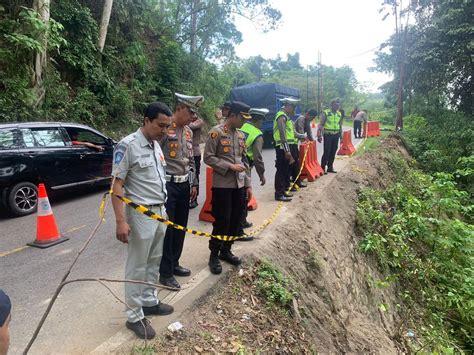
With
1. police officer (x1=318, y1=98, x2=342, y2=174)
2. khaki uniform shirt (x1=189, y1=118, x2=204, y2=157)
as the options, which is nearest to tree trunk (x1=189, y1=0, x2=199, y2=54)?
police officer (x1=318, y1=98, x2=342, y2=174)

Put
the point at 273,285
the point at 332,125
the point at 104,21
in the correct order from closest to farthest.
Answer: the point at 273,285, the point at 332,125, the point at 104,21

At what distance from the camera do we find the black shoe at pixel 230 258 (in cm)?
412

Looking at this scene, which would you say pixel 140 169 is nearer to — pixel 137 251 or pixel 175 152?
pixel 137 251

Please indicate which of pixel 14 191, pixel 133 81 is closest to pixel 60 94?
pixel 133 81

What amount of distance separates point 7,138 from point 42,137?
69 cm

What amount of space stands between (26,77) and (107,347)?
32.2ft

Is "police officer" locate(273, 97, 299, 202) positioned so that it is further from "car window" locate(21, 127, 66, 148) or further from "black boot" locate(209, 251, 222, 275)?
"car window" locate(21, 127, 66, 148)

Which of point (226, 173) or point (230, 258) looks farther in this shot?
point (230, 258)

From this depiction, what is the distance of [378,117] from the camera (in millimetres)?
39656

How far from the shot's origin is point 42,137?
22.5 feet

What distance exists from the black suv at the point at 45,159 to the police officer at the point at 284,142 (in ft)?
12.7

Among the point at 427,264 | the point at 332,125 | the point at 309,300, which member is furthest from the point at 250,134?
the point at 427,264

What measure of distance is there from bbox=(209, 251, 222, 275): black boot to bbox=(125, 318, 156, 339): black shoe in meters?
1.15

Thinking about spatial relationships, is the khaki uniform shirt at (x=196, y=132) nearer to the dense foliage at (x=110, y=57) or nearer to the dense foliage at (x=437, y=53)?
the dense foliage at (x=110, y=57)
